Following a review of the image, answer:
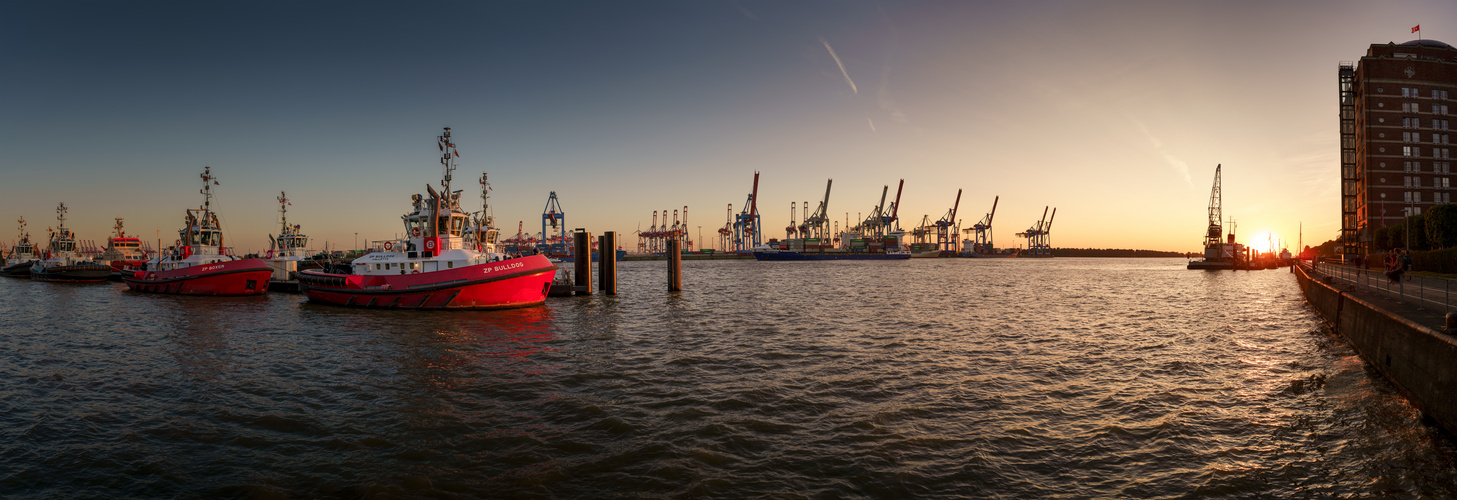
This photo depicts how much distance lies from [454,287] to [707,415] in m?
18.8

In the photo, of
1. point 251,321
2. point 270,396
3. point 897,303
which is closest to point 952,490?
point 270,396

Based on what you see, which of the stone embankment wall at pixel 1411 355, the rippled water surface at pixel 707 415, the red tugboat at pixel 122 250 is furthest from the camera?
the red tugboat at pixel 122 250

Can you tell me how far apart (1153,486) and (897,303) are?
24.0m

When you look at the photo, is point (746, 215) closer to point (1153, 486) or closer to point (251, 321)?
point (251, 321)

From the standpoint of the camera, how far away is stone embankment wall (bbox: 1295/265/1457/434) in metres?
8.84

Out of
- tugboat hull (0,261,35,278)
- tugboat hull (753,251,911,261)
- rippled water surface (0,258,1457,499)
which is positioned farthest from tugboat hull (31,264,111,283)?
tugboat hull (753,251,911,261)

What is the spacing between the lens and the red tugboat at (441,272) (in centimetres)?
2503

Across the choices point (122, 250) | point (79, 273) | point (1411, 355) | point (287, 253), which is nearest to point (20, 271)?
point (122, 250)

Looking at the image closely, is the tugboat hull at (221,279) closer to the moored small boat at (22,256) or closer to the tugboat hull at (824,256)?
the moored small boat at (22,256)

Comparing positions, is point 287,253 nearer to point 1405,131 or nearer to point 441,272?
point 441,272

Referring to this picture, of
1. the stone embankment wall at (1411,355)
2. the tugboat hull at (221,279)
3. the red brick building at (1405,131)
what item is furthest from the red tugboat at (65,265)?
the red brick building at (1405,131)

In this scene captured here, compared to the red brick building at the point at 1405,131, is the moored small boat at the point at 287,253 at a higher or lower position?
lower

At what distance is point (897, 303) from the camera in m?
30.4

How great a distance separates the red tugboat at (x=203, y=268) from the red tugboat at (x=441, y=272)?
955 cm
